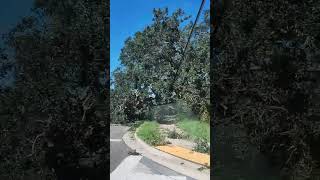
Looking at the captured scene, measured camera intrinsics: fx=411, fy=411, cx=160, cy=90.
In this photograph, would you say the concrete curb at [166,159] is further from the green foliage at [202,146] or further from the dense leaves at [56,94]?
the dense leaves at [56,94]

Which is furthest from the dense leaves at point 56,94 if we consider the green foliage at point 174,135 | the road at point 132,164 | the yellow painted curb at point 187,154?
the green foliage at point 174,135

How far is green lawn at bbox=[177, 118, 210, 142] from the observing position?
21.5 feet

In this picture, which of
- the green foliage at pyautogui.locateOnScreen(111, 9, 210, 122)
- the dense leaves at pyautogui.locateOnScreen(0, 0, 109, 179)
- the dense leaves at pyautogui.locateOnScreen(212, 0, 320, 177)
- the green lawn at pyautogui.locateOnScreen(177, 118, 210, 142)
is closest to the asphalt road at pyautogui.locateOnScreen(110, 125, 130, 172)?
the green foliage at pyautogui.locateOnScreen(111, 9, 210, 122)

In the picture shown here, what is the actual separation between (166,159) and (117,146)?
31.6 inches

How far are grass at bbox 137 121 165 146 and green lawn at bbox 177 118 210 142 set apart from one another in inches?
15.9

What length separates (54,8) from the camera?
4250 mm

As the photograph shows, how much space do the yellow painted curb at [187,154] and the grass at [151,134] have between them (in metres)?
0.12

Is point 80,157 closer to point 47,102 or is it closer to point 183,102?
point 47,102

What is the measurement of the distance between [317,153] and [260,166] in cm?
64

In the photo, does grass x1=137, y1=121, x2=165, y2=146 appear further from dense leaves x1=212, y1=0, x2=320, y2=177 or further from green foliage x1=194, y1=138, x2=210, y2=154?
dense leaves x1=212, y1=0, x2=320, y2=177

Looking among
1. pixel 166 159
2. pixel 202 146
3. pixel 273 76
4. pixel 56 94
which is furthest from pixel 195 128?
pixel 56 94

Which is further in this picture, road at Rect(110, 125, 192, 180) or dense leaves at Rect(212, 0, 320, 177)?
road at Rect(110, 125, 192, 180)

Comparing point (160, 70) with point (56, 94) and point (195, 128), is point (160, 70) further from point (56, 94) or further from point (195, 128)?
point (56, 94)

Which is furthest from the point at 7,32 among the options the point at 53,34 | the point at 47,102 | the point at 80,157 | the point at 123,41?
the point at 123,41
